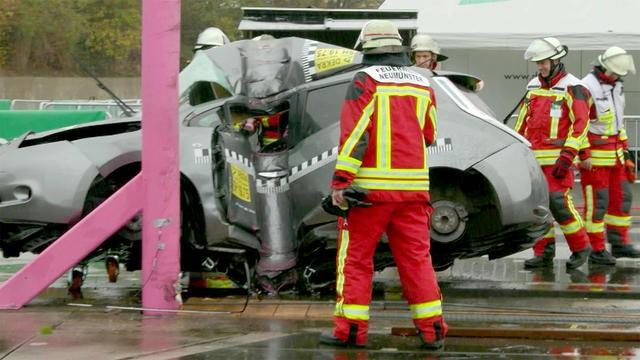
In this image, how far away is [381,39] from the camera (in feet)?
21.9

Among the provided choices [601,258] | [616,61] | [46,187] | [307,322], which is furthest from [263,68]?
[601,258]

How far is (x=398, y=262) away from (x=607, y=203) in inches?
167

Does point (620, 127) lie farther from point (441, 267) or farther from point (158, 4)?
point (158, 4)

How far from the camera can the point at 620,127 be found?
1038 centimetres

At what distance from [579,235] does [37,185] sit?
4373 millimetres

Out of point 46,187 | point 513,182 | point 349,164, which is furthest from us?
point 513,182

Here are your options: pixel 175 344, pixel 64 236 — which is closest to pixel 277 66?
pixel 64 236

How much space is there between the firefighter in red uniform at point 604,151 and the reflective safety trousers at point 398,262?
13.1ft

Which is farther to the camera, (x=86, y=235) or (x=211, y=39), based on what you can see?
(x=211, y=39)

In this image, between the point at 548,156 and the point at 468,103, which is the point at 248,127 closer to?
the point at 468,103

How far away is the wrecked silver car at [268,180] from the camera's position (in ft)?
26.0

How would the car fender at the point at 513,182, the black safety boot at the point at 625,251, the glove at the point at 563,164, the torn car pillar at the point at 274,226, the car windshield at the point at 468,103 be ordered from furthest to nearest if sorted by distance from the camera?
1. the black safety boot at the point at 625,251
2. the glove at the point at 563,164
3. the car windshield at the point at 468,103
4. the torn car pillar at the point at 274,226
5. the car fender at the point at 513,182

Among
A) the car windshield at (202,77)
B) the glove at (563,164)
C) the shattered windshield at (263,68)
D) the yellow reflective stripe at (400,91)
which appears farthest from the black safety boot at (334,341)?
the glove at (563,164)

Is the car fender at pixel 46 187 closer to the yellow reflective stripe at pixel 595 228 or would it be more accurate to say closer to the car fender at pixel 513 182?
the car fender at pixel 513 182
